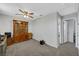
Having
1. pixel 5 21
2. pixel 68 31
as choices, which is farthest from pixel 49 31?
pixel 5 21

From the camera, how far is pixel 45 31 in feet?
13.2

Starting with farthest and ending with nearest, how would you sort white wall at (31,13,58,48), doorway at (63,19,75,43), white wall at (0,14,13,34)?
1. doorway at (63,19,75,43)
2. white wall at (31,13,58,48)
3. white wall at (0,14,13,34)

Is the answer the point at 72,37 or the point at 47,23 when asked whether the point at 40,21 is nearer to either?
the point at 47,23

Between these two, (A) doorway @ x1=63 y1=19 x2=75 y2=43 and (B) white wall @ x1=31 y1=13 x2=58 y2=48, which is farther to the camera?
(A) doorway @ x1=63 y1=19 x2=75 y2=43

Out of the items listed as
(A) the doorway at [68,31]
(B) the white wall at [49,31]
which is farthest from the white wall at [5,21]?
(A) the doorway at [68,31]

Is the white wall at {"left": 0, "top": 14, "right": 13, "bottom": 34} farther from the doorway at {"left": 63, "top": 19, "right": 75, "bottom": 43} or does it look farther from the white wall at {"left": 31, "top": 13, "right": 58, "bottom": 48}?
the doorway at {"left": 63, "top": 19, "right": 75, "bottom": 43}

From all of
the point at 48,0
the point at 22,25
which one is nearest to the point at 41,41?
the point at 22,25

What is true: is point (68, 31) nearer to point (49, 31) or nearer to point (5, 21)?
point (49, 31)

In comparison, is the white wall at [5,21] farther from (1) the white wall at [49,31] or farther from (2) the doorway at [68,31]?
(2) the doorway at [68,31]

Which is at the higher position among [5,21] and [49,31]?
[5,21]

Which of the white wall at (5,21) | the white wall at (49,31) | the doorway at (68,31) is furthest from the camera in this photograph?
the doorway at (68,31)

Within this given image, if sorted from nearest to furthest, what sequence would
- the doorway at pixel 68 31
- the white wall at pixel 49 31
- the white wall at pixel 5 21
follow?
the white wall at pixel 5 21 < the white wall at pixel 49 31 < the doorway at pixel 68 31

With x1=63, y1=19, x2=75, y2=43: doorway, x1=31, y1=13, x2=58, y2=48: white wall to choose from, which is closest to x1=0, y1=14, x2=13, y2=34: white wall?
x1=31, y1=13, x2=58, y2=48: white wall

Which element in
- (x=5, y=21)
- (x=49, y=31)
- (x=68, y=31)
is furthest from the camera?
(x=68, y=31)
